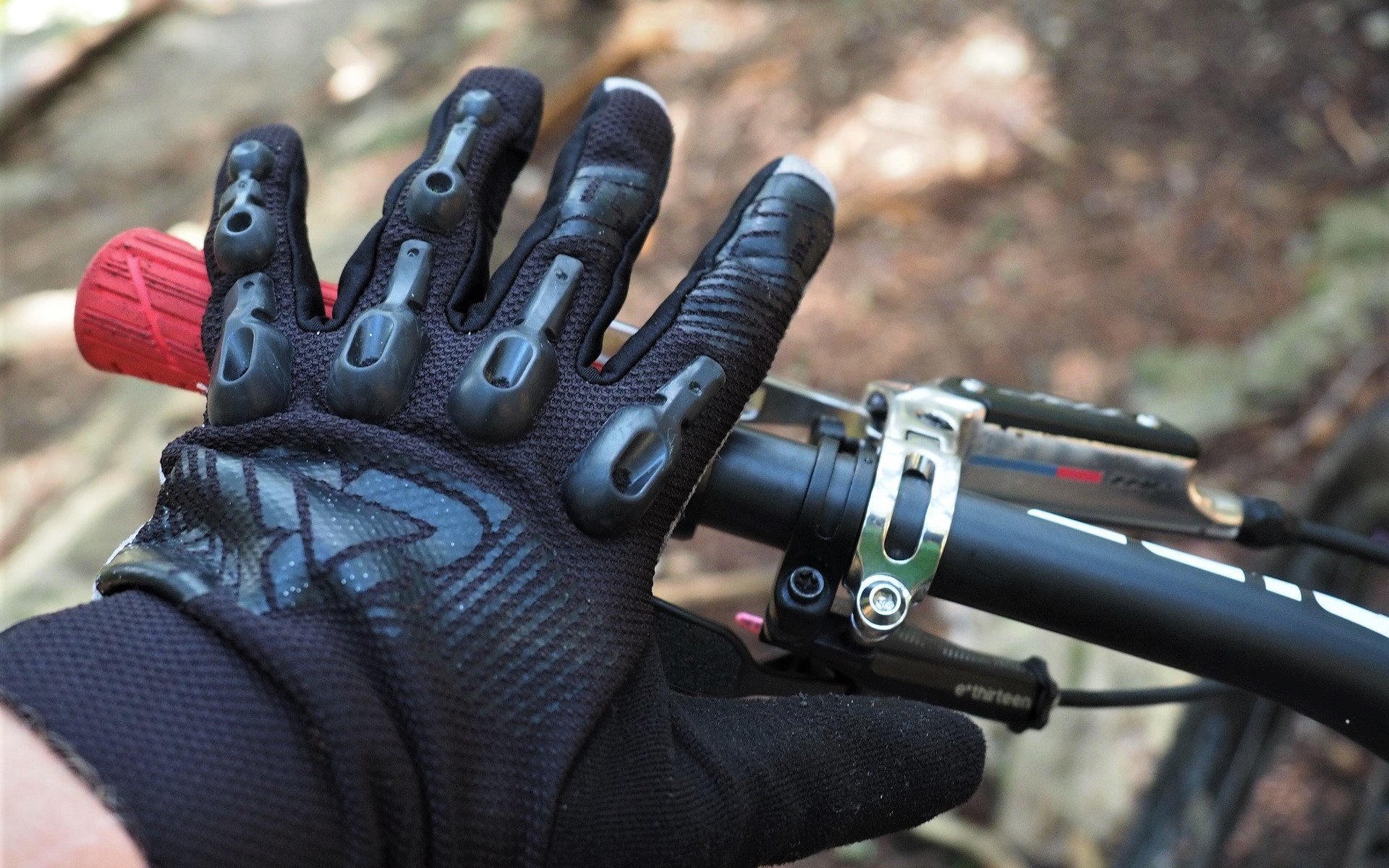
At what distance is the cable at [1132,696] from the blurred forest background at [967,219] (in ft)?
3.33

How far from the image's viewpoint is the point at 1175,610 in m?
0.78

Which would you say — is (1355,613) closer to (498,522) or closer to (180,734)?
(498,522)

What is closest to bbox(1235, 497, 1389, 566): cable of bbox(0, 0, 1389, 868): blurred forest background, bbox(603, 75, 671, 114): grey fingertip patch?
bbox(603, 75, 671, 114): grey fingertip patch

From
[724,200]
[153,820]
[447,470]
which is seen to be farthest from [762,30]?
[153,820]

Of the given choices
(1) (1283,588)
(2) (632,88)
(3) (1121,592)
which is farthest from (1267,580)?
(2) (632,88)

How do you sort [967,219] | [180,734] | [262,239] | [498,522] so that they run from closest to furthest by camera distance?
[180,734] → [498,522] → [262,239] → [967,219]

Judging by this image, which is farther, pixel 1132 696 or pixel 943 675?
pixel 1132 696

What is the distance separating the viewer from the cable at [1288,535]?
1.08 m

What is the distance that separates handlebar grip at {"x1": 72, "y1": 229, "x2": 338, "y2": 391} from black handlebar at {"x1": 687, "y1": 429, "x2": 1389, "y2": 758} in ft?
1.87

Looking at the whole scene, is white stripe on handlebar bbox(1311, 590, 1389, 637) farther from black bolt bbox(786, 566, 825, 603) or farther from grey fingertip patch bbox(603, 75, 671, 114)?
grey fingertip patch bbox(603, 75, 671, 114)

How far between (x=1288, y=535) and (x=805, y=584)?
593 millimetres

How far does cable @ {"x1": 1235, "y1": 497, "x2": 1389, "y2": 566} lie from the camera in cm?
108

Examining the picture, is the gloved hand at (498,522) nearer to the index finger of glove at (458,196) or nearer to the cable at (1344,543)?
the index finger of glove at (458,196)

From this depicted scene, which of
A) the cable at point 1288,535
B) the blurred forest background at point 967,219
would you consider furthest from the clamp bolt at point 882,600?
the blurred forest background at point 967,219
